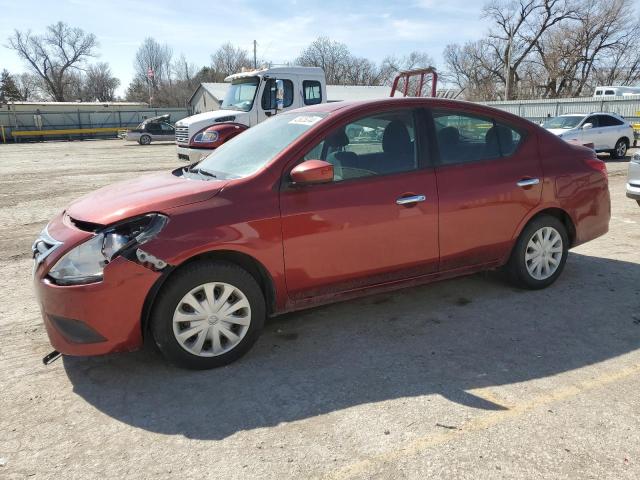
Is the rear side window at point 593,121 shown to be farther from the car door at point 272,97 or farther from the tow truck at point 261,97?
the car door at point 272,97

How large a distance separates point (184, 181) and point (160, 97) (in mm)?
86571

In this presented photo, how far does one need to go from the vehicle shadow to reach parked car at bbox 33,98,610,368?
0.89 ft

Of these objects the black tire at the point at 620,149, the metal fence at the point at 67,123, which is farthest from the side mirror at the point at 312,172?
the metal fence at the point at 67,123

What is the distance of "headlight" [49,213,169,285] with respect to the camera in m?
3.06

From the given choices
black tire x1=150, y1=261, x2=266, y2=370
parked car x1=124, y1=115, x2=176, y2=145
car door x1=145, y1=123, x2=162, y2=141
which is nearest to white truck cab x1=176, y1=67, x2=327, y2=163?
black tire x1=150, y1=261, x2=266, y2=370

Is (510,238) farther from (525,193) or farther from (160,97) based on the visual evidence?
(160,97)


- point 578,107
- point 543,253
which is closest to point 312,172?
point 543,253

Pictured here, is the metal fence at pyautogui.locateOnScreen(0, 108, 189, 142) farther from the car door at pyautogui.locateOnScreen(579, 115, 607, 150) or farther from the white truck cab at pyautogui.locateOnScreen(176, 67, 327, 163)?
the car door at pyautogui.locateOnScreen(579, 115, 607, 150)

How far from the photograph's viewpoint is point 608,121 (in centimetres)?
1688

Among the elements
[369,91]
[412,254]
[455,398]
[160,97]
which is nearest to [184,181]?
[412,254]

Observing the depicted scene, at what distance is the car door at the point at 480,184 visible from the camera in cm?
412

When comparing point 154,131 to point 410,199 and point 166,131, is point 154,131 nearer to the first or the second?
point 166,131

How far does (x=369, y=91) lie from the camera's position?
45.9 metres

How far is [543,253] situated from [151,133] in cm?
3345
